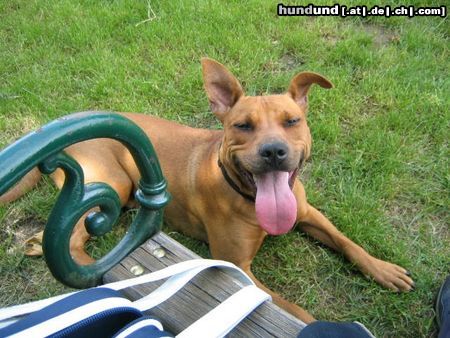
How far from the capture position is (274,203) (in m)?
2.46

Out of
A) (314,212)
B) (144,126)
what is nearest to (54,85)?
(144,126)

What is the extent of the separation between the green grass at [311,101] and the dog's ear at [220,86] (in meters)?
0.87

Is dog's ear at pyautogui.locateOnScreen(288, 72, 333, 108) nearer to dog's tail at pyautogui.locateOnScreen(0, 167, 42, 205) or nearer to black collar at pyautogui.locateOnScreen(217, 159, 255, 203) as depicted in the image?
black collar at pyautogui.locateOnScreen(217, 159, 255, 203)

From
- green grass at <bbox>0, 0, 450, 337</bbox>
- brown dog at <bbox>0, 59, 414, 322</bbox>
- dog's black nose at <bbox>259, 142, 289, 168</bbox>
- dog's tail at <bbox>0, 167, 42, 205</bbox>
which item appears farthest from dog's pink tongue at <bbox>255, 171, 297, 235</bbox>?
dog's tail at <bbox>0, 167, 42, 205</bbox>

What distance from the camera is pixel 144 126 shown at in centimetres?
313

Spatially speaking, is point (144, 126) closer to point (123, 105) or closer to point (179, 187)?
point (179, 187)

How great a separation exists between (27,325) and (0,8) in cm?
472

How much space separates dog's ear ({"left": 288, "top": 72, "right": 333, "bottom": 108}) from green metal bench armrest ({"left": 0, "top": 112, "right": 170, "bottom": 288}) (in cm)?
129

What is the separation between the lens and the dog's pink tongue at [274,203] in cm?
246

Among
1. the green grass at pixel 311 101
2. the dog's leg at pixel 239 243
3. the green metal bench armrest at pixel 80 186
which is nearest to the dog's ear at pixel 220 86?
the dog's leg at pixel 239 243

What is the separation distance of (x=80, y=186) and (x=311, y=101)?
2.71 m

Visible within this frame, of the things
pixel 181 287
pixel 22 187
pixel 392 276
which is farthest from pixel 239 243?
pixel 22 187

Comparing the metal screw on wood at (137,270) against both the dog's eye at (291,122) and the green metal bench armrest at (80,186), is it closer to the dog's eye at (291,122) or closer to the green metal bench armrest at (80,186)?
the green metal bench armrest at (80,186)

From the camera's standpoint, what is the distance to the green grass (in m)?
2.82
